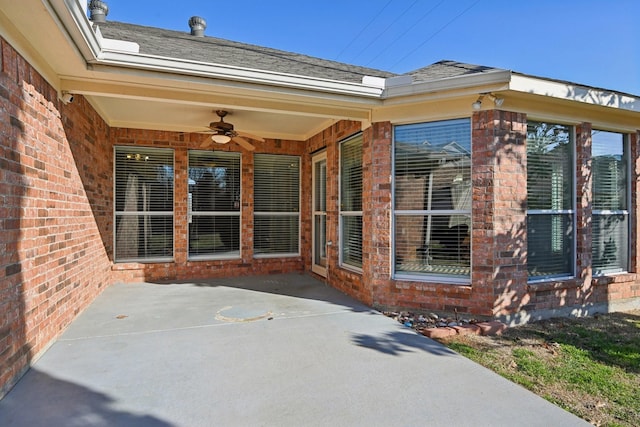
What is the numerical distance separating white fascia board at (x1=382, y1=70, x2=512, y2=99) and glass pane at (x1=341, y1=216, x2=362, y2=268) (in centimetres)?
189

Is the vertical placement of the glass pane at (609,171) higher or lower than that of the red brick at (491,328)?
higher

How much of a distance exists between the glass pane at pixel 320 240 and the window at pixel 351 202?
966 millimetres

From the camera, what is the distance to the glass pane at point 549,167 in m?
4.36

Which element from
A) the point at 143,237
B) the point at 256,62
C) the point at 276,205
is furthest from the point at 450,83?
the point at 143,237

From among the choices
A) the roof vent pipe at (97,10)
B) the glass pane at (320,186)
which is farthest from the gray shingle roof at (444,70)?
the roof vent pipe at (97,10)

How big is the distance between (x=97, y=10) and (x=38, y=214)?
5259 millimetres

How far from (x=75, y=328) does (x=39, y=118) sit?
223cm

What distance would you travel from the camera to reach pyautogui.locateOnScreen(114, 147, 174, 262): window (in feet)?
20.1

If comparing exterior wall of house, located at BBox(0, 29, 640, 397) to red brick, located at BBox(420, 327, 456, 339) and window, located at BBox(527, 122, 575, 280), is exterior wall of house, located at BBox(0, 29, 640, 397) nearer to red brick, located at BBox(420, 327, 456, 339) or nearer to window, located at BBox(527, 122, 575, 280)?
window, located at BBox(527, 122, 575, 280)

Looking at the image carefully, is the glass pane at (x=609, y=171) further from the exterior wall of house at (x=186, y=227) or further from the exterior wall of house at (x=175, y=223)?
the exterior wall of house at (x=186, y=227)

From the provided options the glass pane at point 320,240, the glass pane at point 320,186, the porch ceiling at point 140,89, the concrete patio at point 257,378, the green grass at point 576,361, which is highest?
the porch ceiling at point 140,89

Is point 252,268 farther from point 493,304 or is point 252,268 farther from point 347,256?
point 493,304

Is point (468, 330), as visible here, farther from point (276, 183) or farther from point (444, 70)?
point (276, 183)

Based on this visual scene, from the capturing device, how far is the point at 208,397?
2387mm
